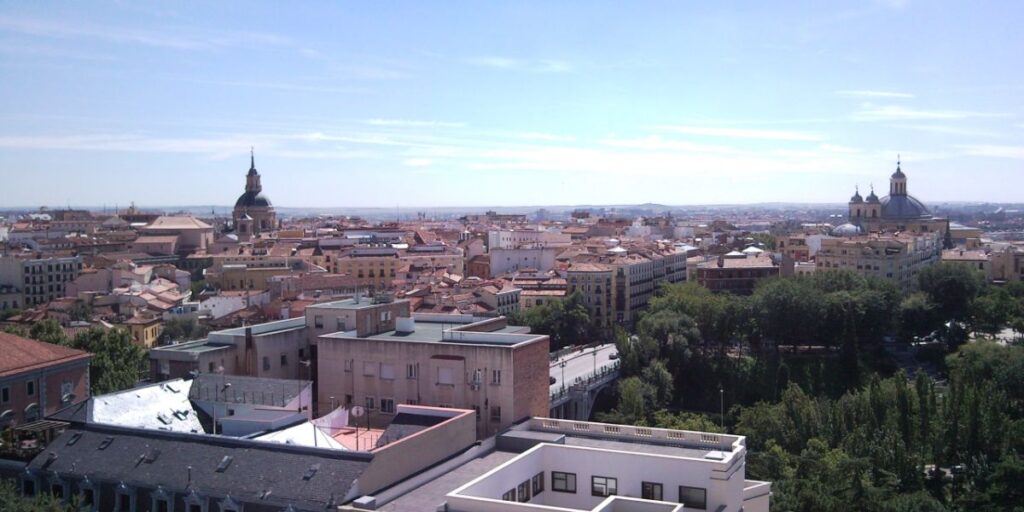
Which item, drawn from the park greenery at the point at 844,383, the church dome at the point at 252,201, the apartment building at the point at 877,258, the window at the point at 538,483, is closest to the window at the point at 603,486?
the window at the point at 538,483

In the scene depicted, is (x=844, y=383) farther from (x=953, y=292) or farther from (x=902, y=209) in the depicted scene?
(x=902, y=209)

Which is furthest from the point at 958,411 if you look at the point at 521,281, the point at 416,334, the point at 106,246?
the point at 106,246

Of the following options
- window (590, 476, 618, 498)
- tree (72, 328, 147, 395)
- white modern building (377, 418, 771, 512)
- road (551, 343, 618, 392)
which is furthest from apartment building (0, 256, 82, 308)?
window (590, 476, 618, 498)

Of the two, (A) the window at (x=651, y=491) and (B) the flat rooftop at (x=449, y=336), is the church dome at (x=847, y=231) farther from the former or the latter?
(A) the window at (x=651, y=491)

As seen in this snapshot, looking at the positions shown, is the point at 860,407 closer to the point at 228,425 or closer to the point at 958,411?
the point at 958,411

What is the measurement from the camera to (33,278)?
327 feet

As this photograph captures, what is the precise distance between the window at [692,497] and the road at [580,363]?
33.0 metres

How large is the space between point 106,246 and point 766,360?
87.3 meters

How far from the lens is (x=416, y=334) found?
1435 inches

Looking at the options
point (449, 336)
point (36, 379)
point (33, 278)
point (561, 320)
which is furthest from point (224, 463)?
point (33, 278)

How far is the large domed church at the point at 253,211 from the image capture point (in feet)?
493

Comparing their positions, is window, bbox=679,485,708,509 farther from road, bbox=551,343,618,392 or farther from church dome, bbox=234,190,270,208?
church dome, bbox=234,190,270,208

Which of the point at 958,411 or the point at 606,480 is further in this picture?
the point at 958,411

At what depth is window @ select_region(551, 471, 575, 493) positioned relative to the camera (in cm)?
2800
